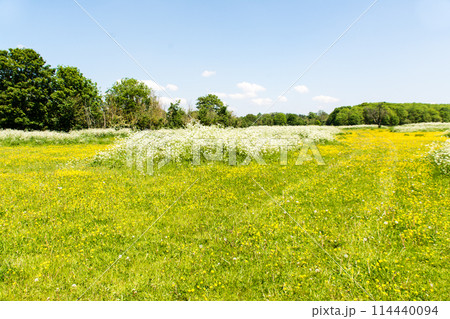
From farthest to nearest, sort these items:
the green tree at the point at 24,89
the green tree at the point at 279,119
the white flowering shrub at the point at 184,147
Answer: the green tree at the point at 279,119
the green tree at the point at 24,89
the white flowering shrub at the point at 184,147

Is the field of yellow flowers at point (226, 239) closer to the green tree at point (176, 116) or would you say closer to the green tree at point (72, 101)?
the green tree at point (176, 116)

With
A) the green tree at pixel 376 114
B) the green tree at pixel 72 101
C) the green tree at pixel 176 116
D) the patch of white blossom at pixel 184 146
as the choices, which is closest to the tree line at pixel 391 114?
the green tree at pixel 376 114

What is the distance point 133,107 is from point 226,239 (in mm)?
54883

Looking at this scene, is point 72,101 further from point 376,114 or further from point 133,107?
point 376,114

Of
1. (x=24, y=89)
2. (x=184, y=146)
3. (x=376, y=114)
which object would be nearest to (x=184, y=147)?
(x=184, y=146)

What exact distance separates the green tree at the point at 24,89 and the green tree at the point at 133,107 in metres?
11.5

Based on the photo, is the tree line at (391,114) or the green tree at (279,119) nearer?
the tree line at (391,114)

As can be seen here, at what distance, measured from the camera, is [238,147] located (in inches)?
513

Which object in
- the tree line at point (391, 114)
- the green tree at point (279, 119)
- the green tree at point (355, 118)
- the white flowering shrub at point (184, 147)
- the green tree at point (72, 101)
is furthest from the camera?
the green tree at point (279, 119)

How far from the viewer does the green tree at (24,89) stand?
3616 centimetres

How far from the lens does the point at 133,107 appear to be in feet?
177

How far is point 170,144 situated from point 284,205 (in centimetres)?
869

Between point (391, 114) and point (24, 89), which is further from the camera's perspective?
point (391, 114)

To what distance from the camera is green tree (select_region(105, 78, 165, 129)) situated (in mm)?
45562
